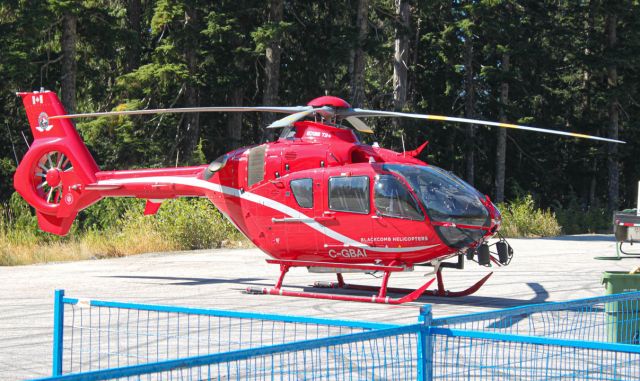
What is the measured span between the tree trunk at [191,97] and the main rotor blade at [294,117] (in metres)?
16.9

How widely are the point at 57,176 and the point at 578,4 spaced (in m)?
33.1

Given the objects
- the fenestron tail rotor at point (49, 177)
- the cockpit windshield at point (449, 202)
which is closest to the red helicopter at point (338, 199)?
the cockpit windshield at point (449, 202)

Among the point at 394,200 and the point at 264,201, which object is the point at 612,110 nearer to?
the point at 264,201

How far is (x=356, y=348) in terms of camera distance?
484cm

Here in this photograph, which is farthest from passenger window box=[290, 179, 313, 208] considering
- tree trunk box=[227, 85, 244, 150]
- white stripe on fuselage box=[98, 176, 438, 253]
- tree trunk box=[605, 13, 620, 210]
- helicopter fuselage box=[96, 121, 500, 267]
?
tree trunk box=[605, 13, 620, 210]

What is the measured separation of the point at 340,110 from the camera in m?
13.6

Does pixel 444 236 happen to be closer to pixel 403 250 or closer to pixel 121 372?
A: pixel 403 250

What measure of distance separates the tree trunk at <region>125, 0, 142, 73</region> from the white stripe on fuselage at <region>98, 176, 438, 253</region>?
1641cm

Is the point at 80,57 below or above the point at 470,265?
above

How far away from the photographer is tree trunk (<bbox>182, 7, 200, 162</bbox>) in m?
30.1

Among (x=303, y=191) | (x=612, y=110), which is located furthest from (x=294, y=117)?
(x=612, y=110)

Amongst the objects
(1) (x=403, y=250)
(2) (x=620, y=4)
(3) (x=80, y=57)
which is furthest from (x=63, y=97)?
(2) (x=620, y=4)

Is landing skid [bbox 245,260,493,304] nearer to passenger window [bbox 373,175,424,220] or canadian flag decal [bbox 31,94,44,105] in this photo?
passenger window [bbox 373,175,424,220]

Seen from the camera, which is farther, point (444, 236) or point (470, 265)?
point (470, 265)
